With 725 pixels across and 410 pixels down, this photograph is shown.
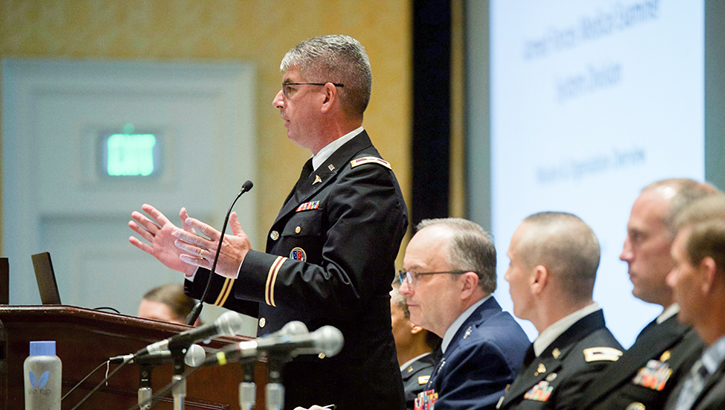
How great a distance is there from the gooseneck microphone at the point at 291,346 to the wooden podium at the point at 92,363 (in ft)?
2.05

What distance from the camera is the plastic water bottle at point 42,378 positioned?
1.95 metres

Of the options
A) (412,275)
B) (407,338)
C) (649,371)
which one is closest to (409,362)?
(407,338)

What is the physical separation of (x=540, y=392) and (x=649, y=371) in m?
0.27

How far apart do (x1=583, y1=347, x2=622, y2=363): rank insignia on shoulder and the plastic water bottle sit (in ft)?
4.01

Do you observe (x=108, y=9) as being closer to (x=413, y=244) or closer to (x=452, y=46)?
(x=452, y=46)

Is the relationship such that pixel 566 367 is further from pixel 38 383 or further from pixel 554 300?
pixel 38 383

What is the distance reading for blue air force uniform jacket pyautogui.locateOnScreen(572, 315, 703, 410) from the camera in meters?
1.49

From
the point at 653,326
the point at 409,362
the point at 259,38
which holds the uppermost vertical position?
the point at 259,38

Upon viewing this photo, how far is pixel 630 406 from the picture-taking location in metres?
1.53

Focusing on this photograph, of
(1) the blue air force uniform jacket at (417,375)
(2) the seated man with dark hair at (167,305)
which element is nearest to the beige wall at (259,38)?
(2) the seated man with dark hair at (167,305)

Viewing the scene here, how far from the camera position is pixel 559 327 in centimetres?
186

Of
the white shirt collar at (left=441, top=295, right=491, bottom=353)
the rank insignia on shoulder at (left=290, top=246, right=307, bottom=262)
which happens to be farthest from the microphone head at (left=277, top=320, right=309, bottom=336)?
the white shirt collar at (left=441, top=295, right=491, bottom=353)

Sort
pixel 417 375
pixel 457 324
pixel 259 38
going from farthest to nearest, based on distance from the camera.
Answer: pixel 259 38 < pixel 417 375 < pixel 457 324

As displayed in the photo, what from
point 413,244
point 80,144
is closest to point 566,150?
point 413,244
